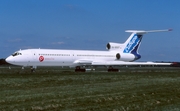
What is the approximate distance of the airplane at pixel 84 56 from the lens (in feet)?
183

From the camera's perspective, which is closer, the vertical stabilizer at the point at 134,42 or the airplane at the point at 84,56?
the airplane at the point at 84,56

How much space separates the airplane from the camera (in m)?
55.7

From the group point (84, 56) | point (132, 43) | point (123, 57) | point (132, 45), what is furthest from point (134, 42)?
point (84, 56)

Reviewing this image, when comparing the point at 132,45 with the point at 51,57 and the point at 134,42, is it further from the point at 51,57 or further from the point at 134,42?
the point at 51,57

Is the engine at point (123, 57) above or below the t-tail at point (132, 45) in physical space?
below

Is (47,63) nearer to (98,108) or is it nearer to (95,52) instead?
(95,52)

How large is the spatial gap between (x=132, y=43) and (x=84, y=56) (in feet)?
41.1

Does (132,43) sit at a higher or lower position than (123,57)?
higher

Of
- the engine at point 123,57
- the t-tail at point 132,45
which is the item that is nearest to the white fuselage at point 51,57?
the engine at point 123,57

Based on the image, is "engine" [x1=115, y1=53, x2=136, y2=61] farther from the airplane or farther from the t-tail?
the t-tail

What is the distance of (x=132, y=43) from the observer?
71.2m

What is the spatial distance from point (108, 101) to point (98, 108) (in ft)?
8.33

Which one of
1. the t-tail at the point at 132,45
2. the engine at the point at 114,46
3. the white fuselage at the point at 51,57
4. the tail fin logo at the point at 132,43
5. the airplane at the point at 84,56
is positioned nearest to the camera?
the white fuselage at the point at 51,57

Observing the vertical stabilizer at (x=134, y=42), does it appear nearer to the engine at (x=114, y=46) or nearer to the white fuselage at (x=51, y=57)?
the engine at (x=114, y=46)
